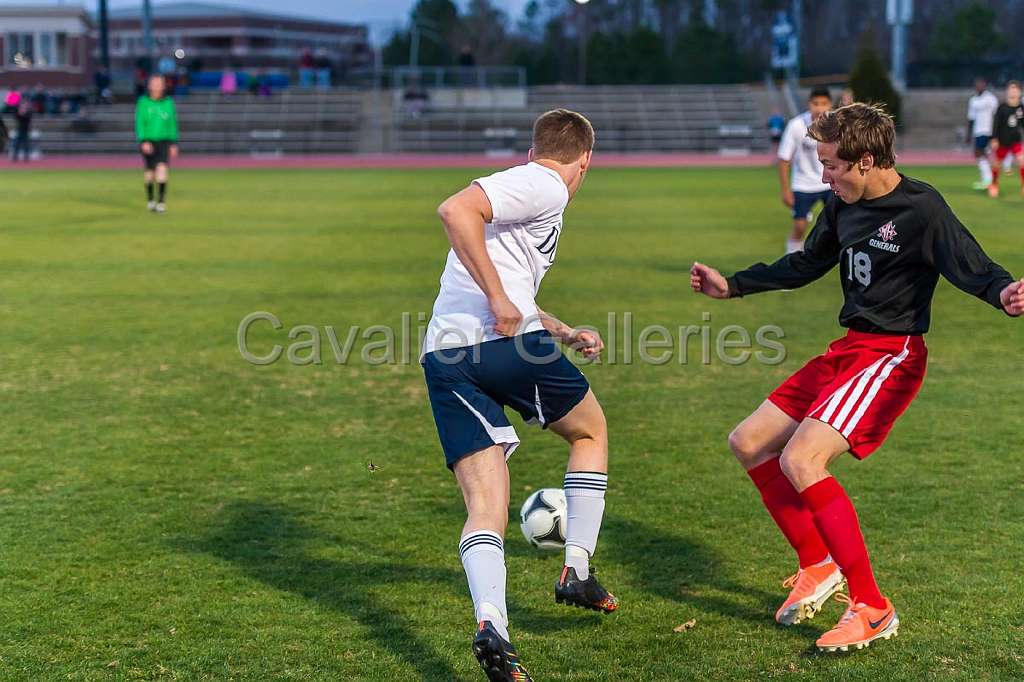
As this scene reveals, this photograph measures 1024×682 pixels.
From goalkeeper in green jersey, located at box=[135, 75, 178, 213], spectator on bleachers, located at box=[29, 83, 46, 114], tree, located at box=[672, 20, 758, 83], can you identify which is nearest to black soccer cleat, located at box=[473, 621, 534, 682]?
goalkeeper in green jersey, located at box=[135, 75, 178, 213]

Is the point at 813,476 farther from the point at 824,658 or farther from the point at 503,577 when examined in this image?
the point at 503,577

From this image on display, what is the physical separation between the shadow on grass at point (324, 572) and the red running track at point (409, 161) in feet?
102

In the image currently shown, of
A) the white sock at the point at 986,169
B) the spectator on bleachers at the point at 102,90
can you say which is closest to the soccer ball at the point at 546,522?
the white sock at the point at 986,169

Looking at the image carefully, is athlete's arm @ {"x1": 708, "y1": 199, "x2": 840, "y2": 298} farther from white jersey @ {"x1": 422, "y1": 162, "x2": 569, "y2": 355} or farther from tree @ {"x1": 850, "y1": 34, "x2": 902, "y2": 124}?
tree @ {"x1": 850, "y1": 34, "x2": 902, "y2": 124}

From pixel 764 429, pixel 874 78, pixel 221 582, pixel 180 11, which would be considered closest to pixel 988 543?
pixel 764 429

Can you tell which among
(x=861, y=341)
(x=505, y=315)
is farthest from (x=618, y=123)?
(x=505, y=315)

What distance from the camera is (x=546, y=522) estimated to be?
474cm

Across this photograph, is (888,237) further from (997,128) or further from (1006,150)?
(1006,150)

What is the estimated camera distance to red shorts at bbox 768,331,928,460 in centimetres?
440

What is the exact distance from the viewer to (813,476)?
4344mm

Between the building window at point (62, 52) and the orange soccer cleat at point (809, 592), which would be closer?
the orange soccer cleat at point (809, 592)

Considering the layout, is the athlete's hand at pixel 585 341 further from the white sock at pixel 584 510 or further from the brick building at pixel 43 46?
the brick building at pixel 43 46

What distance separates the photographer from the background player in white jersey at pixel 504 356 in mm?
3951

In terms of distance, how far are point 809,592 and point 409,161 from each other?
120 ft
